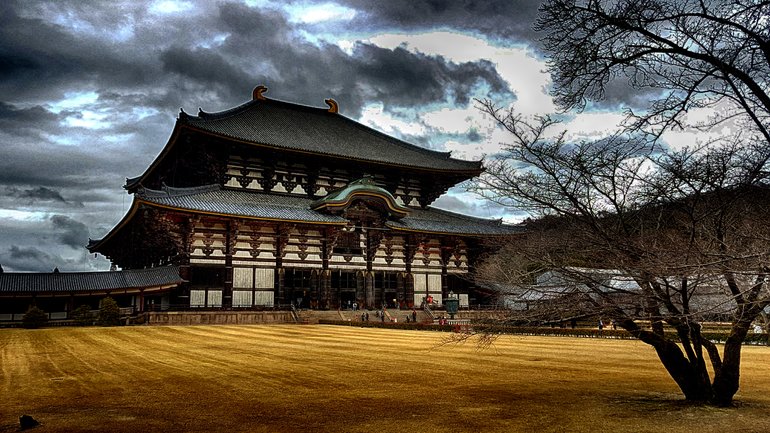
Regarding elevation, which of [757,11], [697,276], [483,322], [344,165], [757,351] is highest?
[344,165]

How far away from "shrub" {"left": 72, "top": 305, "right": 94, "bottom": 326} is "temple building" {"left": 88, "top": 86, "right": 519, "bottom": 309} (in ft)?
14.4

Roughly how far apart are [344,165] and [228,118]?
351 inches

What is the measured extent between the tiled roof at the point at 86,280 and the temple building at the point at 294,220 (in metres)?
1.00

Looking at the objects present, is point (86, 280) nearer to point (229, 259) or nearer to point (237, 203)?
point (229, 259)

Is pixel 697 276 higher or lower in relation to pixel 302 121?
lower

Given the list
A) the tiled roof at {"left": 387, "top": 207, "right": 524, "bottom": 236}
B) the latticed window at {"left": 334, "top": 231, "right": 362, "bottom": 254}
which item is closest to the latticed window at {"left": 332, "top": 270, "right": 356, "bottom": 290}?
the latticed window at {"left": 334, "top": 231, "right": 362, "bottom": 254}

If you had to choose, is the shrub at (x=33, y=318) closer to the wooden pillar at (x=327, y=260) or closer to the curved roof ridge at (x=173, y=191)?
the curved roof ridge at (x=173, y=191)

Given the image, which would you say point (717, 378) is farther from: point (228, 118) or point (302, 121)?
point (302, 121)

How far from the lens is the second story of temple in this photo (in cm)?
3797

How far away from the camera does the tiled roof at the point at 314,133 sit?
39.2m

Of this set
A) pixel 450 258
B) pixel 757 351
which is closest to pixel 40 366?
pixel 757 351

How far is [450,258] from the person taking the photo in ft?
144

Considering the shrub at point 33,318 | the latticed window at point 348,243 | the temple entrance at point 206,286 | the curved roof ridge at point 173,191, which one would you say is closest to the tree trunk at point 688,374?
the curved roof ridge at point 173,191

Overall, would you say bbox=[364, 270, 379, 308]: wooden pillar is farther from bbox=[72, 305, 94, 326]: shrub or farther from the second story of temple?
bbox=[72, 305, 94, 326]: shrub
